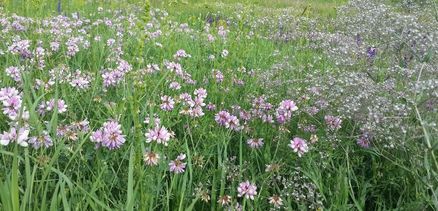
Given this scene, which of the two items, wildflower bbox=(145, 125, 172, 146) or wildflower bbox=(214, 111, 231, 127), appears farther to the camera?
wildflower bbox=(214, 111, 231, 127)

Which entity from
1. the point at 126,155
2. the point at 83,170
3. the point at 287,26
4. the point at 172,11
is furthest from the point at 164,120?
the point at 172,11

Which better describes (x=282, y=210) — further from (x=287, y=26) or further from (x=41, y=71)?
(x=287, y=26)

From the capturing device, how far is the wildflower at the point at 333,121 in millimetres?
2906

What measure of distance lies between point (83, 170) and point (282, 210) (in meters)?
1.06

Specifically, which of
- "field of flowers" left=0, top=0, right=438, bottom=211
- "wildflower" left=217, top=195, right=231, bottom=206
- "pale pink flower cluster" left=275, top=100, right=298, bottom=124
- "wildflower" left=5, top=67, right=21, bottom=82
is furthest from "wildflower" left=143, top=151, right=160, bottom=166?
"wildflower" left=5, top=67, right=21, bottom=82

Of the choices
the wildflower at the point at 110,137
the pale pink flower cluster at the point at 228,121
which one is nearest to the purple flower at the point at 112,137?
the wildflower at the point at 110,137

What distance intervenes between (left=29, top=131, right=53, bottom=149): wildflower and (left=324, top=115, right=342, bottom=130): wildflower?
1.72m

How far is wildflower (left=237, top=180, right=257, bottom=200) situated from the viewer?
2.22 m

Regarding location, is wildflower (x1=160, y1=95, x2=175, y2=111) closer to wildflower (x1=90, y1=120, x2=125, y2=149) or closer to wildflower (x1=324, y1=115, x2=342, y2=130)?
wildflower (x1=90, y1=120, x2=125, y2=149)

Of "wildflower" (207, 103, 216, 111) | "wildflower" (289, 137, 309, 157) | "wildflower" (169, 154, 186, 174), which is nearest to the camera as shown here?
"wildflower" (169, 154, 186, 174)

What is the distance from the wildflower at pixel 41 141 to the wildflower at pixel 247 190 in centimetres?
96

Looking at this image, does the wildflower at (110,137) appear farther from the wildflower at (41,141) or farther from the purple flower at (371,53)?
the purple flower at (371,53)

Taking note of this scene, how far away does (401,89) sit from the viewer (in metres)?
2.87

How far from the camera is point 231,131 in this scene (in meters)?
3.04
